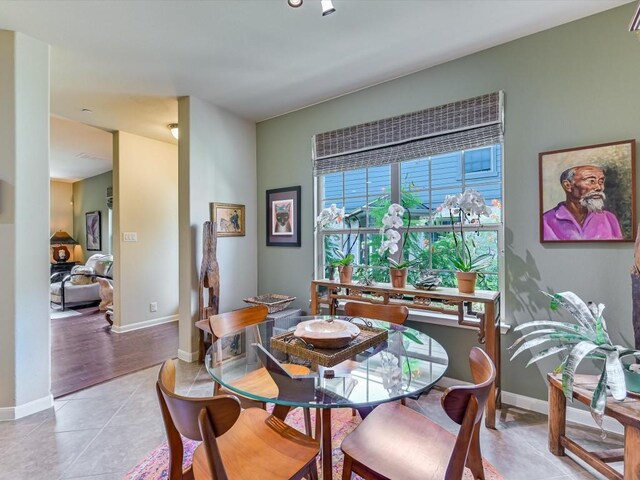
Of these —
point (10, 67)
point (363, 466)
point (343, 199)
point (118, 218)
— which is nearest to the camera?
point (363, 466)

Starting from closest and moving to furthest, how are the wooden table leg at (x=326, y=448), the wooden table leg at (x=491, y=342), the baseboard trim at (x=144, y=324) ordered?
the wooden table leg at (x=326, y=448) → the wooden table leg at (x=491, y=342) → the baseboard trim at (x=144, y=324)

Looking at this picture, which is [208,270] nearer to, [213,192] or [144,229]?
[213,192]

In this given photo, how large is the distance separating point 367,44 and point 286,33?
0.61m

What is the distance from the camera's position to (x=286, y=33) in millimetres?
2211

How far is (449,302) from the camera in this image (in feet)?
7.58

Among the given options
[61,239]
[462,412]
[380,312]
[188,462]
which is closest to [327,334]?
[462,412]

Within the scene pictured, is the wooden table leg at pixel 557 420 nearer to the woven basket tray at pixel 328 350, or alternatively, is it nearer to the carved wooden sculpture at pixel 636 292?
the carved wooden sculpture at pixel 636 292

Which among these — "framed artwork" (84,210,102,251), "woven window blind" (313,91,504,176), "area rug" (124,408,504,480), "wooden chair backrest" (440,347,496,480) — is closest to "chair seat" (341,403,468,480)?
"wooden chair backrest" (440,347,496,480)

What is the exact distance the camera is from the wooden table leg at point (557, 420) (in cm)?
180

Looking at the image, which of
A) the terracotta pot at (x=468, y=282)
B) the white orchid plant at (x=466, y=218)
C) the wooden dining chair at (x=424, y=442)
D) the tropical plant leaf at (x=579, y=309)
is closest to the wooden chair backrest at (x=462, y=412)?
the wooden dining chair at (x=424, y=442)

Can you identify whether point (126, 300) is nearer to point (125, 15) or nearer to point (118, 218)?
point (118, 218)

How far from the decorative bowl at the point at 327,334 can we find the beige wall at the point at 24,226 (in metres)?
2.07

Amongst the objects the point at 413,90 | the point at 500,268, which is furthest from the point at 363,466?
the point at 413,90

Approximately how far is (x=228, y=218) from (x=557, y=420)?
10.7 ft
